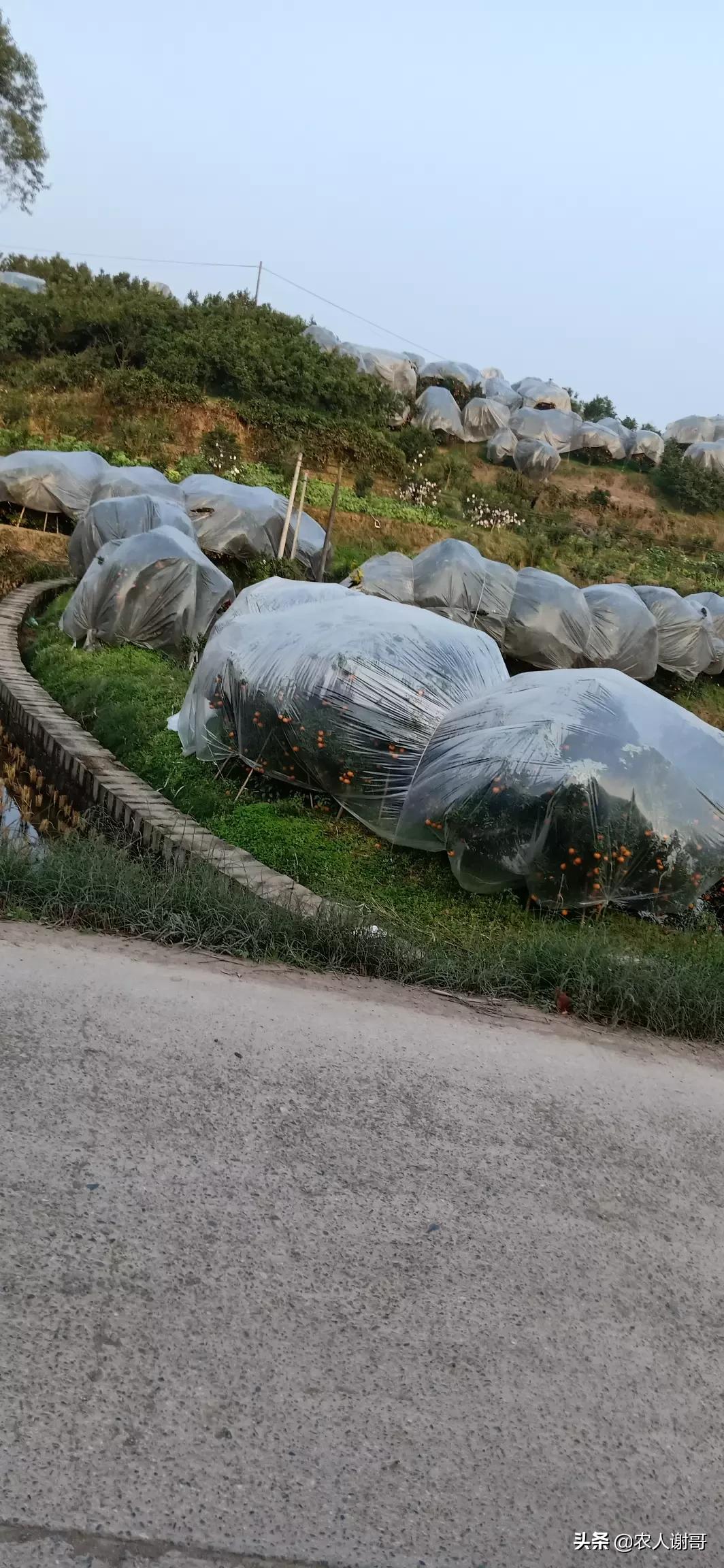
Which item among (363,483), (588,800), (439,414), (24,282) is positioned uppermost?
(24,282)

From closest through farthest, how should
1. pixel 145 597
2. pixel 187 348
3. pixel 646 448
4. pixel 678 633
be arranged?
pixel 145 597, pixel 678 633, pixel 187 348, pixel 646 448

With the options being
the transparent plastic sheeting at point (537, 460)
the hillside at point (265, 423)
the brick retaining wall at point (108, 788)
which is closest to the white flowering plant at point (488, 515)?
the hillside at point (265, 423)

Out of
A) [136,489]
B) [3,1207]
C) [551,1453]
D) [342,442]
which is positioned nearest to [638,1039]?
[551,1453]

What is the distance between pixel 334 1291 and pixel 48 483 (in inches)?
672

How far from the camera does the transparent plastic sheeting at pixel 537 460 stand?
32.2 meters

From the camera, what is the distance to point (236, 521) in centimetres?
1725

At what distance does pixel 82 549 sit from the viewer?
1454cm

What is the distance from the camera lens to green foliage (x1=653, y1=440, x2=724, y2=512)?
3434 centimetres

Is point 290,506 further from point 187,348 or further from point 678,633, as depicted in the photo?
point 187,348

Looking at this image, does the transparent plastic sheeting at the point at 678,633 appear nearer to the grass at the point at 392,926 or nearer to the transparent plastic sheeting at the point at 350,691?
the transparent plastic sheeting at the point at 350,691

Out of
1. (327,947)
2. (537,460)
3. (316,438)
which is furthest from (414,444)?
(327,947)

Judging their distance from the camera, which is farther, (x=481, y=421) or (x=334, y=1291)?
(x=481, y=421)

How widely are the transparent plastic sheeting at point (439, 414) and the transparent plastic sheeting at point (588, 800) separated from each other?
28.4m

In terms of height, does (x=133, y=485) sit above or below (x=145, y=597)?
above
